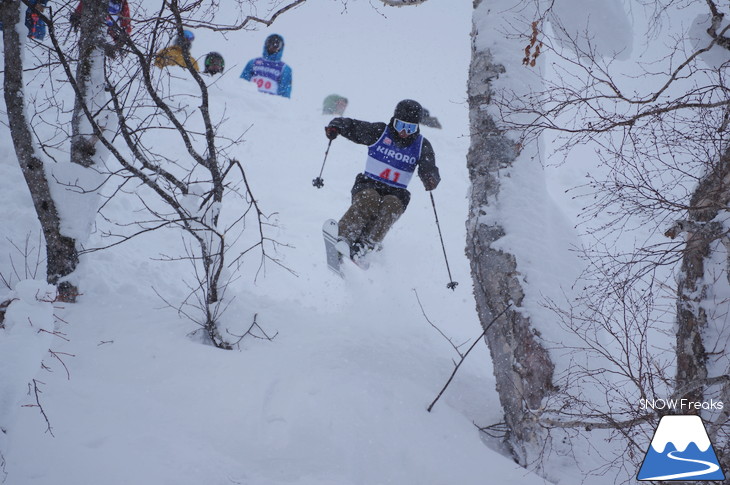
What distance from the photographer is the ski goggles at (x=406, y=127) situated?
5.44 meters

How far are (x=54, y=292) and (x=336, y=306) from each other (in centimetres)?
372

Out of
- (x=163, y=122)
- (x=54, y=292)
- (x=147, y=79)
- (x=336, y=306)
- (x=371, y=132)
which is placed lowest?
(x=54, y=292)

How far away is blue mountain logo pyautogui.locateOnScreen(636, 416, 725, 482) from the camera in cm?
215

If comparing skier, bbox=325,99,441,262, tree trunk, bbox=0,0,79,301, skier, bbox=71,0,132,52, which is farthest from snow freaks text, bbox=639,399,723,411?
tree trunk, bbox=0,0,79,301

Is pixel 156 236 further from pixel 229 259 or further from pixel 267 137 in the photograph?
pixel 267 137

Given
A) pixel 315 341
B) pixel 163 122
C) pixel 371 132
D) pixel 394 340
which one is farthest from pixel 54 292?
pixel 163 122

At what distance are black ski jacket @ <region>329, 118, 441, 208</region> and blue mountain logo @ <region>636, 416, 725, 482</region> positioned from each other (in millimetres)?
3692

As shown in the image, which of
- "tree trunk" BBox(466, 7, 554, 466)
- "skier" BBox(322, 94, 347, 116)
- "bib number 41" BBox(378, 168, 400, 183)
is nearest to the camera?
"tree trunk" BBox(466, 7, 554, 466)

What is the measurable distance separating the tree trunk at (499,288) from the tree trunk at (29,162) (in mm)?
3656

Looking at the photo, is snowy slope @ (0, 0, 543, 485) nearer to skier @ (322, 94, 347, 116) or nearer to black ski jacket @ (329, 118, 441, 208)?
black ski jacket @ (329, 118, 441, 208)

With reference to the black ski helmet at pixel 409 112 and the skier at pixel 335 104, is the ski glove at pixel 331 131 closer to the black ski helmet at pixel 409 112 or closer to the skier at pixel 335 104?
the black ski helmet at pixel 409 112

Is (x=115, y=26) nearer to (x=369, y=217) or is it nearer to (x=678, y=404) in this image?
(x=369, y=217)

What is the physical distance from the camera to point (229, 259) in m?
6.05

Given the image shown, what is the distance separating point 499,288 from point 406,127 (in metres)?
2.77
